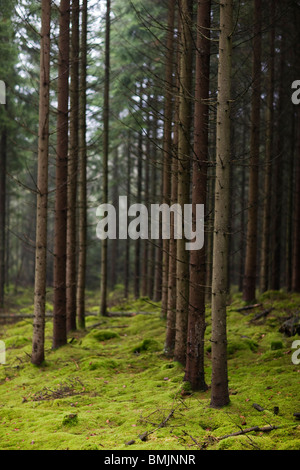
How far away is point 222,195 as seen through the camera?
6.50 m

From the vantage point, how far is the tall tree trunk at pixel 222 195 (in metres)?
6.43

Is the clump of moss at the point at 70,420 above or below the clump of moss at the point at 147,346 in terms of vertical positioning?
above

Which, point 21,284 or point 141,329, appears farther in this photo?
point 21,284

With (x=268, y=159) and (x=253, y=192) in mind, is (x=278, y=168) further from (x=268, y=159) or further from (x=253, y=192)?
(x=253, y=192)

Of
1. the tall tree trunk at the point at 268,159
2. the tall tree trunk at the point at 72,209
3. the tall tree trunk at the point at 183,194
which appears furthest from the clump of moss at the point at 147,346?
the tall tree trunk at the point at 268,159

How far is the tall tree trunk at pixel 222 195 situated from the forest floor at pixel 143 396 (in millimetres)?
890

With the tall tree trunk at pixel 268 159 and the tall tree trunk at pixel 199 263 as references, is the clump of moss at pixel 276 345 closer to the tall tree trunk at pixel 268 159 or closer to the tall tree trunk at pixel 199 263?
the tall tree trunk at pixel 199 263

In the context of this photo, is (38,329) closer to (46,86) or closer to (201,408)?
(201,408)

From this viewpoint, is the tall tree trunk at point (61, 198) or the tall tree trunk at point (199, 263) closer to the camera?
the tall tree trunk at point (199, 263)

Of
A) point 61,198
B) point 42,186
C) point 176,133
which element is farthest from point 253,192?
point 42,186

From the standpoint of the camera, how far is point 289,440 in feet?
16.9
